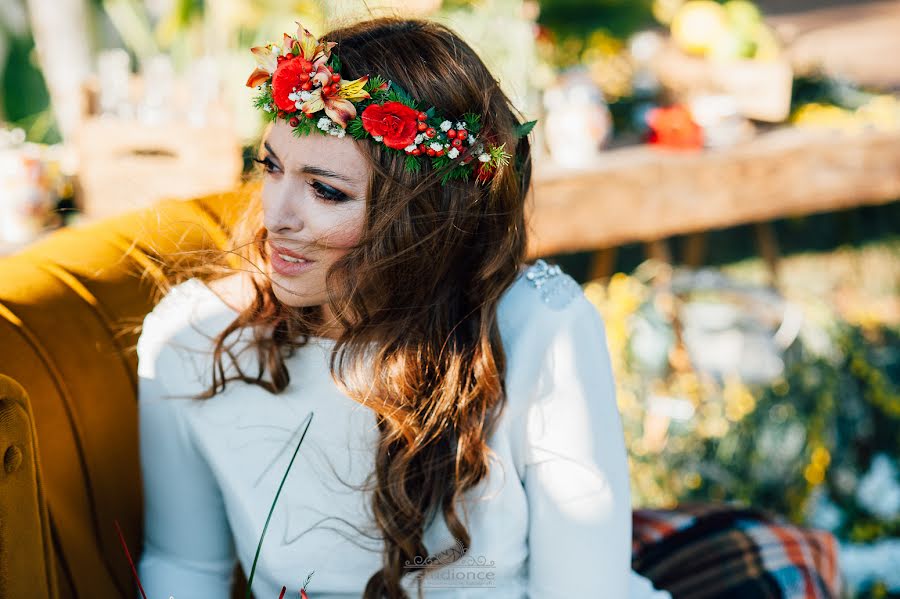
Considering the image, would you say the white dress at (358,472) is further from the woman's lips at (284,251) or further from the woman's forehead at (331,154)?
the woman's forehead at (331,154)

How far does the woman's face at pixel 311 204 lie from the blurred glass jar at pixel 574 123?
6.74ft

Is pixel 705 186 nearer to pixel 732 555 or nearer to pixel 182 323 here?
pixel 732 555

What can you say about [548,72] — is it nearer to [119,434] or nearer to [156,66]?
[156,66]

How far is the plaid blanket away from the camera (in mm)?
1635

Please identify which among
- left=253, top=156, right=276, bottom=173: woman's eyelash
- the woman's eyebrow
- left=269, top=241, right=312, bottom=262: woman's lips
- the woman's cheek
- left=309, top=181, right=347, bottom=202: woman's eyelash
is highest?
the woman's eyebrow

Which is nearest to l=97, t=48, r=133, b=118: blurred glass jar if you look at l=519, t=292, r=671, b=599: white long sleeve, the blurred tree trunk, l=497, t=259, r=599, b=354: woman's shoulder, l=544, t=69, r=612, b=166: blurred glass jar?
the blurred tree trunk

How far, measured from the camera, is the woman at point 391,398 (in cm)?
123

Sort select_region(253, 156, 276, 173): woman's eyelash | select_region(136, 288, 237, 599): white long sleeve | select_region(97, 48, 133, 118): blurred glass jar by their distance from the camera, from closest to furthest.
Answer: select_region(253, 156, 276, 173): woman's eyelash < select_region(136, 288, 237, 599): white long sleeve < select_region(97, 48, 133, 118): blurred glass jar

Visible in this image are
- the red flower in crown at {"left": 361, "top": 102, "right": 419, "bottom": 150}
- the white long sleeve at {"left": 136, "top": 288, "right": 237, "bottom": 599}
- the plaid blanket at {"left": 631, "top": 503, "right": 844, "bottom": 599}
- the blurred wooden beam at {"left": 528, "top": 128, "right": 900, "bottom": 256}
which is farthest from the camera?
the blurred wooden beam at {"left": 528, "top": 128, "right": 900, "bottom": 256}

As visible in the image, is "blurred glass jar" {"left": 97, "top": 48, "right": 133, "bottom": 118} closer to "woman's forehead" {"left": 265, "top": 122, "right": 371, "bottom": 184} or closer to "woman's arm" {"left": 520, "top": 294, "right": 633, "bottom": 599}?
"woman's forehead" {"left": 265, "top": 122, "right": 371, "bottom": 184}

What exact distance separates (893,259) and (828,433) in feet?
6.90

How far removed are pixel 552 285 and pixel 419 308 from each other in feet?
0.78

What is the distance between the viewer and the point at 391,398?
1.30 meters

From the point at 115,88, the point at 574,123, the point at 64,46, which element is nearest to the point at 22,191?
the point at 115,88
